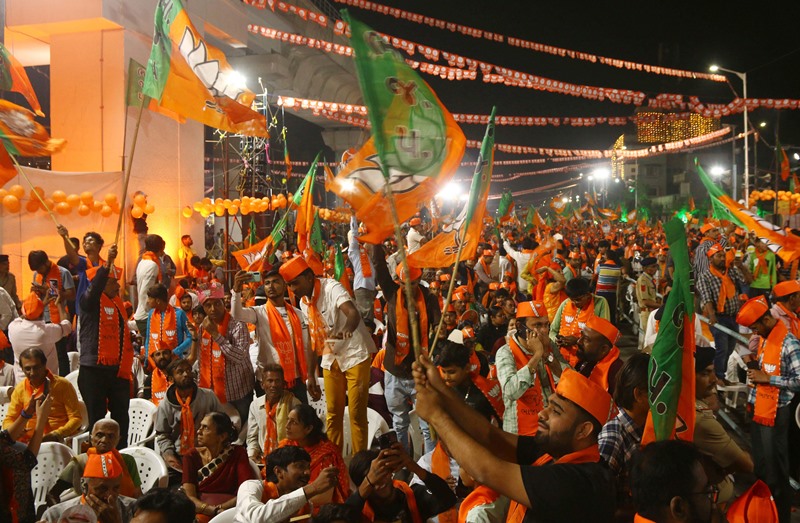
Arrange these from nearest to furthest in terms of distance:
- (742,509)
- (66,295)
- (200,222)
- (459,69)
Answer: (742,509)
(66,295)
(459,69)
(200,222)

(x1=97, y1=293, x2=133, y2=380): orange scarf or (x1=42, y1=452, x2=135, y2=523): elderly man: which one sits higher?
(x1=97, y1=293, x2=133, y2=380): orange scarf

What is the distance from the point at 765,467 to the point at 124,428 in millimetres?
5414

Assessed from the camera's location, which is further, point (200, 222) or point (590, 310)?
point (200, 222)

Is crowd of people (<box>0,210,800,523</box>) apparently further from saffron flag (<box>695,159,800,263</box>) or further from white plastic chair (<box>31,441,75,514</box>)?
saffron flag (<box>695,159,800,263</box>)

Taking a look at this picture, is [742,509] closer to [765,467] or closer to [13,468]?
[765,467]

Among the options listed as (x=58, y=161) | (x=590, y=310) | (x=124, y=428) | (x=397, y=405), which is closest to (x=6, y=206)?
(x=58, y=161)

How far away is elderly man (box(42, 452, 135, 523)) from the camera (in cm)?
425

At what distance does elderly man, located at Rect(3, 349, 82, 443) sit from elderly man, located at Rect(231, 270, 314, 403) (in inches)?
60.6

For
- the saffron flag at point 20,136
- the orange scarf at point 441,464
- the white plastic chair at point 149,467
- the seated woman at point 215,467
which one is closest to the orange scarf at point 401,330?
the orange scarf at point 441,464

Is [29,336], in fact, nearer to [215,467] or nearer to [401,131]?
[215,467]

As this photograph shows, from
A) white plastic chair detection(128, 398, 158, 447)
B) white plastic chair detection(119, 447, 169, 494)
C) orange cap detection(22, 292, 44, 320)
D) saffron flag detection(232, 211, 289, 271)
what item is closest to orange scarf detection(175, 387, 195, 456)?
white plastic chair detection(119, 447, 169, 494)

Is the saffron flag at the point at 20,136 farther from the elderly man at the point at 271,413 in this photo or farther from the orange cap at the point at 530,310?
the orange cap at the point at 530,310

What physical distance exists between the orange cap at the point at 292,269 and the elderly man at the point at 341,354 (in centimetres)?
2

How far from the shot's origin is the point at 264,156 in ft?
66.2
